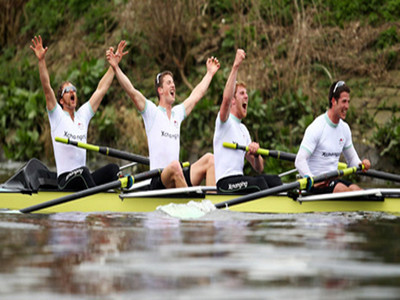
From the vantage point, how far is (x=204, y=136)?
16.8 meters

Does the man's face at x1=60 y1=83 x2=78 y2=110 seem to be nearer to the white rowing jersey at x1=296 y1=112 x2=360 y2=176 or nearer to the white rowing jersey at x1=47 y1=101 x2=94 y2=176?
the white rowing jersey at x1=47 y1=101 x2=94 y2=176

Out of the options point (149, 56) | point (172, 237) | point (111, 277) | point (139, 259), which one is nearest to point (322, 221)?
point (172, 237)

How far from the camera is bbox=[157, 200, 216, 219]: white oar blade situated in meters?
8.83

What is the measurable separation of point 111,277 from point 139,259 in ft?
2.27

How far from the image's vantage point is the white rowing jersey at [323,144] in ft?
30.8

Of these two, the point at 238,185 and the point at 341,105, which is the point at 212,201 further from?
the point at 341,105

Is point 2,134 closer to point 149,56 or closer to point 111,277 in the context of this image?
point 149,56

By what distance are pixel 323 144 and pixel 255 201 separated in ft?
3.40

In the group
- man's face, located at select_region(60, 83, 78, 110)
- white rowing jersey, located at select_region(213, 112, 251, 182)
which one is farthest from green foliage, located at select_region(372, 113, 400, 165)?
man's face, located at select_region(60, 83, 78, 110)

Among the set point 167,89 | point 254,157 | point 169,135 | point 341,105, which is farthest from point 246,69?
point 341,105

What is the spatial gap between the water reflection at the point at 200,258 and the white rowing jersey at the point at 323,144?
41.7 inches

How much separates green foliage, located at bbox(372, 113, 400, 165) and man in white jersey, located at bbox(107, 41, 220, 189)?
19.0 feet

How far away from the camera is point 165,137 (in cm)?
974

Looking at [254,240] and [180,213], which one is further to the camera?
[180,213]
